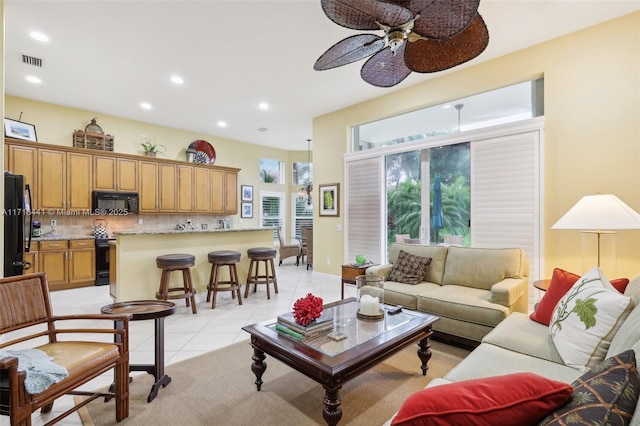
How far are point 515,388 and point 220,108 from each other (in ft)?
19.2

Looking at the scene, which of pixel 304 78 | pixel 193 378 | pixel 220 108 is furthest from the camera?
pixel 220 108

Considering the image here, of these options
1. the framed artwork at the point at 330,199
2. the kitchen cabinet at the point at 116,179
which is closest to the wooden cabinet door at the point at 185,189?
the kitchen cabinet at the point at 116,179

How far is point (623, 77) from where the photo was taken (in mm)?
2986

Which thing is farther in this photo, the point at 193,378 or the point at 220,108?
the point at 220,108

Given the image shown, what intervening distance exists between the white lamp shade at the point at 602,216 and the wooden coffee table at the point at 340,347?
1.52 meters

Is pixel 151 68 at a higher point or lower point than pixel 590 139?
higher

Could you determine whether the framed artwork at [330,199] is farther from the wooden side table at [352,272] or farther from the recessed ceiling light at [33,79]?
the recessed ceiling light at [33,79]

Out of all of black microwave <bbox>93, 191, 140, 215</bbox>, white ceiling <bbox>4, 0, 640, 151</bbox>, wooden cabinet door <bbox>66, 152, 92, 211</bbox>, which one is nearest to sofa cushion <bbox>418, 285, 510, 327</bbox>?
white ceiling <bbox>4, 0, 640, 151</bbox>

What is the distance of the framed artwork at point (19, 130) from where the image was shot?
4819 mm

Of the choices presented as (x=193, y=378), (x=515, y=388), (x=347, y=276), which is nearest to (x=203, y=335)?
(x=193, y=378)

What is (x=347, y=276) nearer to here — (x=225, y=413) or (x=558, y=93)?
(x=225, y=413)

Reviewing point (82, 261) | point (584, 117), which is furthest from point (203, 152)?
point (584, 117)

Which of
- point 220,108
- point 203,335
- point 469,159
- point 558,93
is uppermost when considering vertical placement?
point 220,108

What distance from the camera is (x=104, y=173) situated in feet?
18.6
